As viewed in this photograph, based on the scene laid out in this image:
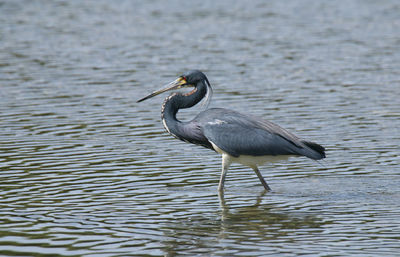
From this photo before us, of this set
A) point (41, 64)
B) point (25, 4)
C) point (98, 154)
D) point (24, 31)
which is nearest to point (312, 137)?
point (98, 154)

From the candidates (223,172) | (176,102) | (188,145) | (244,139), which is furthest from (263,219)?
(188,145)

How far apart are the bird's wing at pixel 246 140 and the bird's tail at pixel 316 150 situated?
0.54 ft

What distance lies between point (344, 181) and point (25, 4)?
24.6 meters

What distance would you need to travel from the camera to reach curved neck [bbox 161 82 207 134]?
37.8 ft

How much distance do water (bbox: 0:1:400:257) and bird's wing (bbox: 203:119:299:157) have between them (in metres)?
0.55

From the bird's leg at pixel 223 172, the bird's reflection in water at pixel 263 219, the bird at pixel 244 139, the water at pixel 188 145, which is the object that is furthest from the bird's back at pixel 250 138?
the bird's reflection in water at pixel 263 219

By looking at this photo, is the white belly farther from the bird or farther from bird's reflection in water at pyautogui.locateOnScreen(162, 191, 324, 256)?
bird's reflection in water at pyautogui.locateOnScreen(162, 191, 324, 256)

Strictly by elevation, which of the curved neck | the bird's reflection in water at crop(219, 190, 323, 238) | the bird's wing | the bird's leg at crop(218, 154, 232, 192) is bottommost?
the bird's reflection in water at crop(219, 190, 323, 238)

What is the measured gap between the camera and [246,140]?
10789 mm

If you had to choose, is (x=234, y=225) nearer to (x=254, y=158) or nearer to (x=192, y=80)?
(x=254, y=158)

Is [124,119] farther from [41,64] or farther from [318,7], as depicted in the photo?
[318,7]

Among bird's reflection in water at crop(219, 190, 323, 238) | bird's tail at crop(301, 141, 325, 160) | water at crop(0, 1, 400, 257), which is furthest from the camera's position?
bird's tail at crop(301, 141, 325, 160)

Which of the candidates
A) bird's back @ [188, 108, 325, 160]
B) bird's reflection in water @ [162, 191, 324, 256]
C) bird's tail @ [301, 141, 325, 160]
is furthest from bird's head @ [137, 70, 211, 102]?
bird's reflection in water @ [162, 191, 324, 256]

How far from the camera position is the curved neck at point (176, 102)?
11508mm
